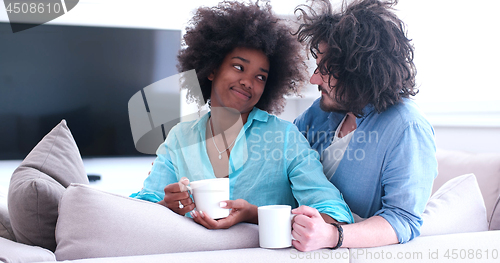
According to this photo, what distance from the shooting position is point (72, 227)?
2.60 ft

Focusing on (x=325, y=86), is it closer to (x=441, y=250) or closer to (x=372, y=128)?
(x=372, y=128)

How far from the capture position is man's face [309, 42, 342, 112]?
1214mm

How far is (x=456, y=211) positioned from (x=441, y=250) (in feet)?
0.65

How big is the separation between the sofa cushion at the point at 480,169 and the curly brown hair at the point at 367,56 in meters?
0.54

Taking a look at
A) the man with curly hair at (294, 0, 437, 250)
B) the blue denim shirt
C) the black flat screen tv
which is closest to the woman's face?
the man with curly hair at (294, 0, 437, 250)

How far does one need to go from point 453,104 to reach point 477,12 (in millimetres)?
499

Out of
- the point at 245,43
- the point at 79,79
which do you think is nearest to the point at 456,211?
the point at 245,43

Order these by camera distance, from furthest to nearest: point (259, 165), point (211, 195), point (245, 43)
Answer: point (245, 43)
point (259, 165)
point (211, 195)

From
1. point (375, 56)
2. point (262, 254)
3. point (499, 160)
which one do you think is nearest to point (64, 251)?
point (262, 254)

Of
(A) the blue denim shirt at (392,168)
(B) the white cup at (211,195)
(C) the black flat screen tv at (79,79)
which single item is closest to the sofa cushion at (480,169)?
(A) the blue denim shirt at (392,168)

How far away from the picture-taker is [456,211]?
1.05m

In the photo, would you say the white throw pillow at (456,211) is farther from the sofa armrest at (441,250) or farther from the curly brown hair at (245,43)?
the curly brown hair at (245,43)

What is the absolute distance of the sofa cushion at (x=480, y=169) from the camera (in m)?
1.37

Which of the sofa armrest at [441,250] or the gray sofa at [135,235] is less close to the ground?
the gray sofa at [135,235]
